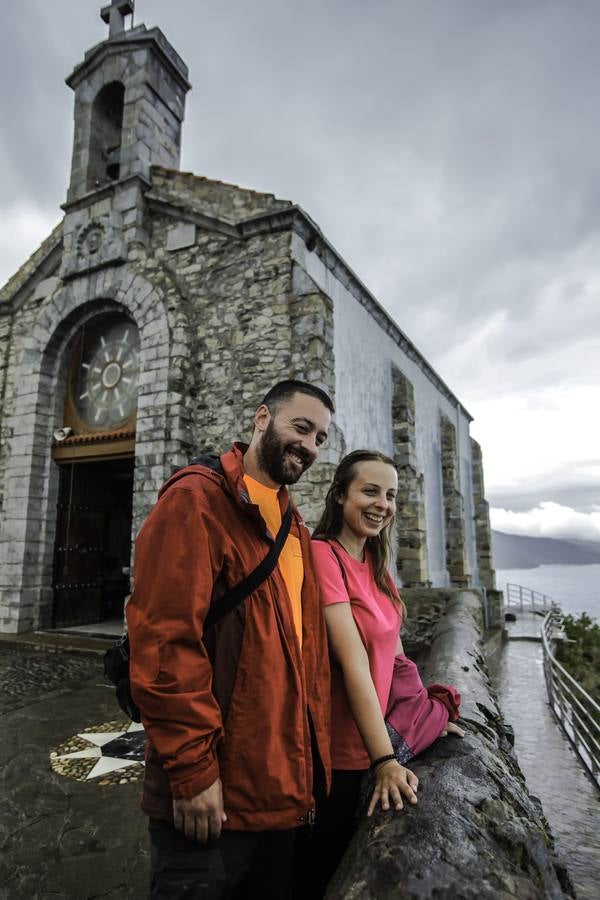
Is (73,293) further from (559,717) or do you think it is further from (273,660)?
(559,717)

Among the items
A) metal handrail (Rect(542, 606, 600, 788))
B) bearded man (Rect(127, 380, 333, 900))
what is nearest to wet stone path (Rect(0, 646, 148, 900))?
bearded man (Rect(127, 380, 333, 900))

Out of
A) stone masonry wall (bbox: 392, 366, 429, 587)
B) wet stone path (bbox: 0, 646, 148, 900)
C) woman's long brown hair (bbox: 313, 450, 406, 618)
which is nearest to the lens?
woman's long brown hair (bbox: 313, 450, 406, 618)

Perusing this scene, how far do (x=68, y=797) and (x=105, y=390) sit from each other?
6.62 meters

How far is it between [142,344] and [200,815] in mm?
7229

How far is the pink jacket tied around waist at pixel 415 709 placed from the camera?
1797 mm

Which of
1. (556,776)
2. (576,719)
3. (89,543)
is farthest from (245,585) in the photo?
(89,543)

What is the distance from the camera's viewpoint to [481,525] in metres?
18.0

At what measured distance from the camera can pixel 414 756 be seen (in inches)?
69.9

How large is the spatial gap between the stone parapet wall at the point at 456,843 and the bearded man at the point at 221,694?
237mm

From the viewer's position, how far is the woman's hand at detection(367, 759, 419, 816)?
1.48 meters

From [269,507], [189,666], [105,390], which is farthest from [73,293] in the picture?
[189,666]

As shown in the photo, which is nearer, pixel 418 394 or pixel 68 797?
pixel 68 797

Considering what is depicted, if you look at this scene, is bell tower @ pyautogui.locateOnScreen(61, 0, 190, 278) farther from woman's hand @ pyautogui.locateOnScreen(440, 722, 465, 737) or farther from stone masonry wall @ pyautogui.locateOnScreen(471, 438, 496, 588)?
stone masonry wall @ pyautogui.locateOnScreen(471, 438, 496, 588)

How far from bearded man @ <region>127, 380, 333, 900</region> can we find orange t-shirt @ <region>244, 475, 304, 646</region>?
12mm
